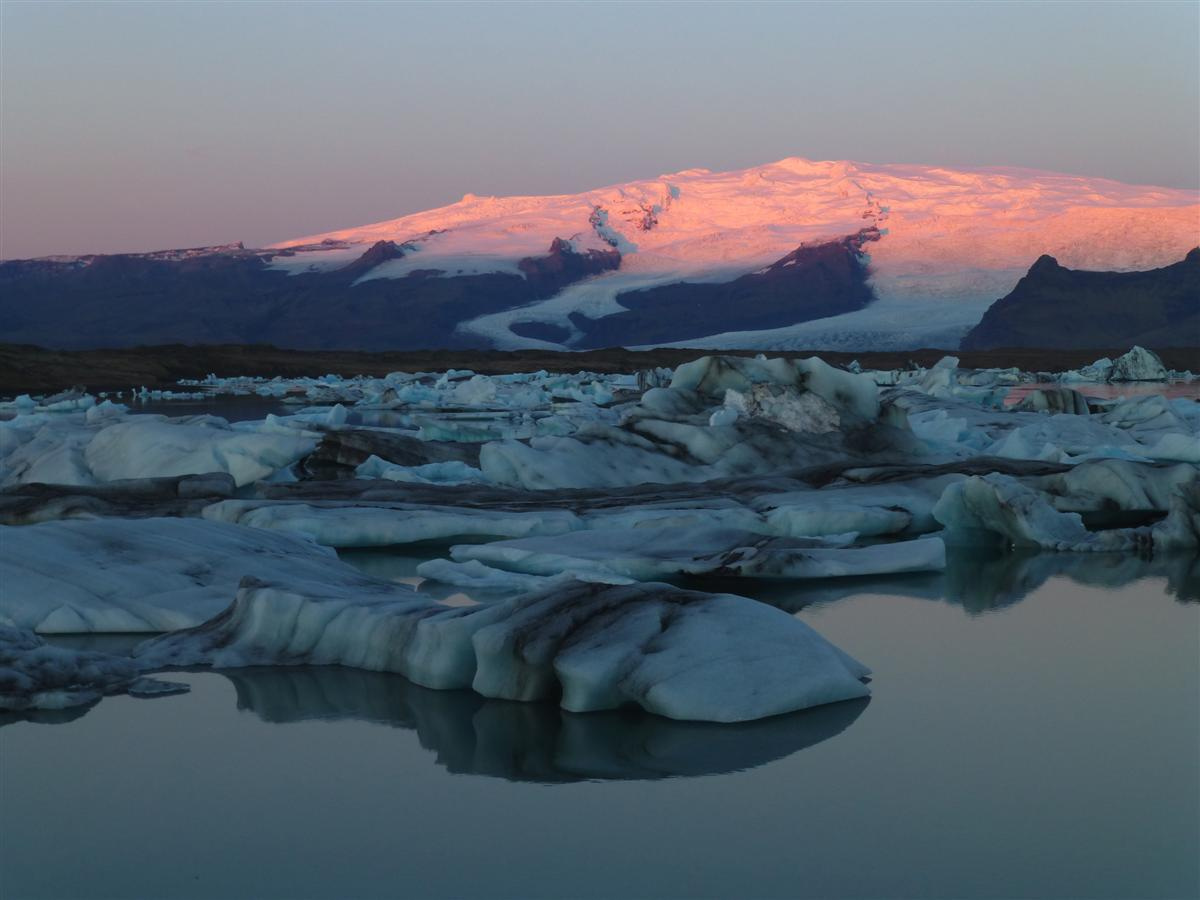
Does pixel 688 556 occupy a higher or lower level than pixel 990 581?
higher

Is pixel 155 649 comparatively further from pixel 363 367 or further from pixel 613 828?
pixel 363 367

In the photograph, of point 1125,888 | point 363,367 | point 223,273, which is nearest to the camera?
point 1125,888

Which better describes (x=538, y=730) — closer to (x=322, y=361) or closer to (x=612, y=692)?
(x=612, y=692)

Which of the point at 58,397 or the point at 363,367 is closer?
the point at 58,397

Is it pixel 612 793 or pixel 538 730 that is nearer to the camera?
pixel 612 793

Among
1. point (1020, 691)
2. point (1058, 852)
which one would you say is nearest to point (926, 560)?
point (1020, 691)

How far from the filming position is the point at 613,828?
3.65 meters

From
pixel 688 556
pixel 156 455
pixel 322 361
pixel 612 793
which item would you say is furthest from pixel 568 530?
pixel 322 361

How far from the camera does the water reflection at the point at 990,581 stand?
6809 millimetres

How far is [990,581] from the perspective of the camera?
7.39m

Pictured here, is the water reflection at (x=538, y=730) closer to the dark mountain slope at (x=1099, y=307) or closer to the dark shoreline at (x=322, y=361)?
the dark shoreline at (x=322, y=361)

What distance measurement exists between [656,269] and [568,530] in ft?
271

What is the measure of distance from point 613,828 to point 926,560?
410 centimetres

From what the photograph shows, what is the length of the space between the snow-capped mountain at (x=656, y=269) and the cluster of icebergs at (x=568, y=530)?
4228 centimetres
